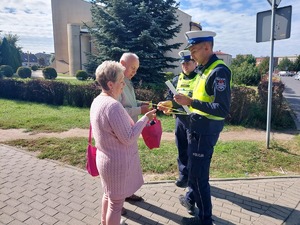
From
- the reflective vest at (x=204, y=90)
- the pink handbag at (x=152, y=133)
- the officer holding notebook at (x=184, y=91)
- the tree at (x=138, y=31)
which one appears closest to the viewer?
the reflective vest at (x=204, y=90)

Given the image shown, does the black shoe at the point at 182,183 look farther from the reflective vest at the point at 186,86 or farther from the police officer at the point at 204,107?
the reflective vest at the point at 186,86

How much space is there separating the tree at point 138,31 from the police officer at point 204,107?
8041 millimetres

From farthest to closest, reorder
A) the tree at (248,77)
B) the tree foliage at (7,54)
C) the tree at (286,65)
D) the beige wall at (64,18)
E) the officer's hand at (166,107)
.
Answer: the tree at (286,65), the beige wall at (64,18), the tree foliage at (7,54), the tree at (248,77), the officer's hand at (166,107)

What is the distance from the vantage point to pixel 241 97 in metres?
7.65

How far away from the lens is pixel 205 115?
8.27ft

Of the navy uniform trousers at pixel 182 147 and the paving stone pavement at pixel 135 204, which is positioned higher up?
the navy uniform trousers at pixel 182 147

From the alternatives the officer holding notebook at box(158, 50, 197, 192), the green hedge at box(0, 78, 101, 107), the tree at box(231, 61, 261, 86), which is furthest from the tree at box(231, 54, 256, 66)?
the officer holding notebook at box(158, 50, 197, 192)

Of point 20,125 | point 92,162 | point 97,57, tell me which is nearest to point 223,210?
point 92,162

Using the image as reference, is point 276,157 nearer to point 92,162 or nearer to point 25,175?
point 92,162

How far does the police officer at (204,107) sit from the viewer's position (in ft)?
7.64

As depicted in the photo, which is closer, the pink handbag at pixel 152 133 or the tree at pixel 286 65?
the pink handbag at pixel 152 133

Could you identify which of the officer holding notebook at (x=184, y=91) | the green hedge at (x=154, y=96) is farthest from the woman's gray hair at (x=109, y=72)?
the green hedge at (x=154, y=96)

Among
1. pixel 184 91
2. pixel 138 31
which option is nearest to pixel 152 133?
pixel 184 91

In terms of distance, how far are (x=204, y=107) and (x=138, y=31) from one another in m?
9.34
